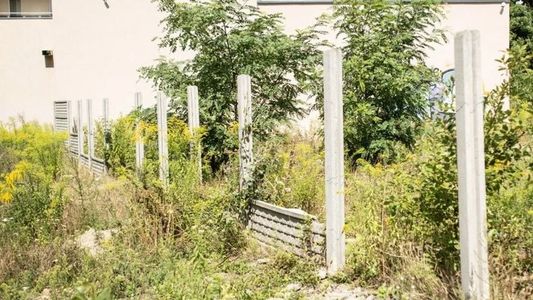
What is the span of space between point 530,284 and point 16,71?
19.1 meters

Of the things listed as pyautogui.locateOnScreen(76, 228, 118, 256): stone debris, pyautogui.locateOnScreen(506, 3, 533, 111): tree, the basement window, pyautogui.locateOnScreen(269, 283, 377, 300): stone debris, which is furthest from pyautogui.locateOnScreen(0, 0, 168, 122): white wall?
pyautogui.locateOnScreen(506, 3, 533, 111): tree

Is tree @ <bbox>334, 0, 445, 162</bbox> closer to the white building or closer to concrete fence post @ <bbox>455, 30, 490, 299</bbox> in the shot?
concrete fence post @ <bbox>455, 30, 490, 299</bbox>

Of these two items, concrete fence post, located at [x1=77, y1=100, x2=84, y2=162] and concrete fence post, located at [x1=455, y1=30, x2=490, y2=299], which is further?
concrete fence post, located at [x1=77, y1=100, x2=84, y2=162]

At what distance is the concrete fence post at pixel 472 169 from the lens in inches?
159

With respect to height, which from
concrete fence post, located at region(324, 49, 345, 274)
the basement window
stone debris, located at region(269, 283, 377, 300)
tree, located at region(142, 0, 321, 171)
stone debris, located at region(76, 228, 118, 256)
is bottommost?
stone debris, located at region(269, 283, 377, 300)

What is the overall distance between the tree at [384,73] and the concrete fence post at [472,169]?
20.6 ft

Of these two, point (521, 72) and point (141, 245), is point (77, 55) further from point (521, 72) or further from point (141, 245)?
point (521, 72)

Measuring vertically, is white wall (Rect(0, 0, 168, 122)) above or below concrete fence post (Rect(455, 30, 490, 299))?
above

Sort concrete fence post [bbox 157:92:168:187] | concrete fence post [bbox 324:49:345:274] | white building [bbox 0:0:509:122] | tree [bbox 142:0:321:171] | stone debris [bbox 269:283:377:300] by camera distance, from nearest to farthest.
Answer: stone debris [bbox 269:283:377:300]
concrete fence post [bbox 324:49:345:274]
concrete fence post [bbox 157:92:168:187]
tree [bbox 142:0:321:171]
white building [bbox 0:0:509:122]

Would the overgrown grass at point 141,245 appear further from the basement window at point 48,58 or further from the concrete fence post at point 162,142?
the basement window at point 48,58

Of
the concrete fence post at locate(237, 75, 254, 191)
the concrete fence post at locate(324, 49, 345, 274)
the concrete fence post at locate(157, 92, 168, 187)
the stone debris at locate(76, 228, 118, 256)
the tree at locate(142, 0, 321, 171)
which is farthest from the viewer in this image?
the tree at locate(142, 0, 321, 171)

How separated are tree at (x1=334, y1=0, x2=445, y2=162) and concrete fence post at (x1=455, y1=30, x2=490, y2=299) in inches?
247

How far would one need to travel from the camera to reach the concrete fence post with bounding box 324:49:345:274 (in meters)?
5.69

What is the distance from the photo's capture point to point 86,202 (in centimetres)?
848
